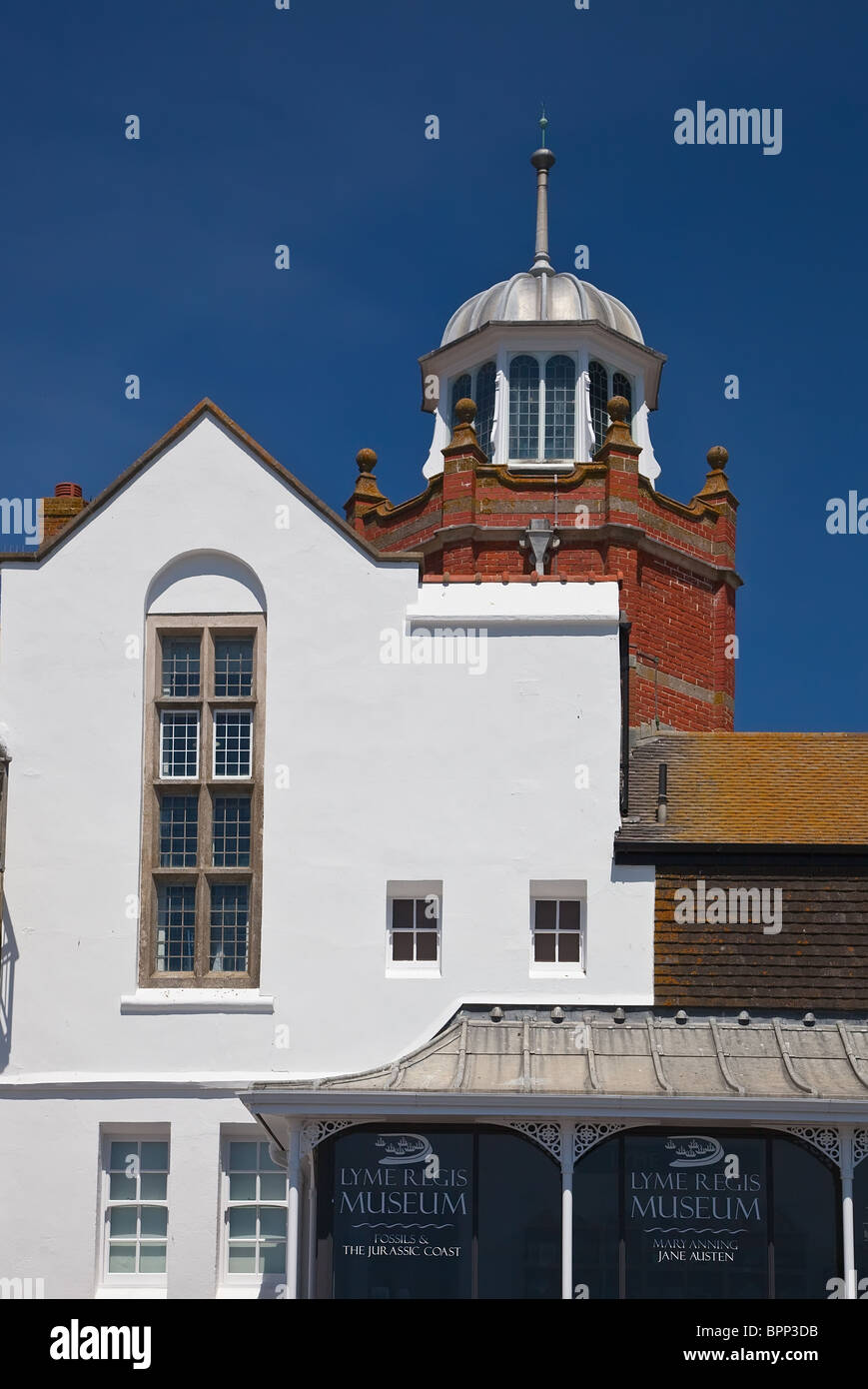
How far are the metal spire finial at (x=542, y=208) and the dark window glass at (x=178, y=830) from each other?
19853mm

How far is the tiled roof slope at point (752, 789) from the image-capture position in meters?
24.1

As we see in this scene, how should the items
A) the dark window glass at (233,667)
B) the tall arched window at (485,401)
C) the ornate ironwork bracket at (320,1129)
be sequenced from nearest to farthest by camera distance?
1. the ornate ironwork bracket at (320,1129)
2. the dark window glass at (233,667)
3. the tall arched window at (485,401)

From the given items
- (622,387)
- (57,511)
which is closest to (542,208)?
(622,387)

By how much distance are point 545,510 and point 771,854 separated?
50.2 feet

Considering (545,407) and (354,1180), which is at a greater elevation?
(545,407)

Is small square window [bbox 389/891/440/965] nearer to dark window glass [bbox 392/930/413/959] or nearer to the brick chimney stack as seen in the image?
dark window glass [bbox 392/930/413/959]

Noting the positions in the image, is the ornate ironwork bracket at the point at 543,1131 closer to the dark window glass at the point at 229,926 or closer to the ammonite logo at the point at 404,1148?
the ammonite logo at the point at 404,1148

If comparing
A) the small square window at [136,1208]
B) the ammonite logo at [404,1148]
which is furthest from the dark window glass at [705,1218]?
the small square window at [136,1208]

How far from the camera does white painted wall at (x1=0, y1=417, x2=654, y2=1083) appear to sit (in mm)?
23562

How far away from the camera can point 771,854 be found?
77.6 feet

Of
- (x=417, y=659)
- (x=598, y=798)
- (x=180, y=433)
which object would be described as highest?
(x=180, y=433)

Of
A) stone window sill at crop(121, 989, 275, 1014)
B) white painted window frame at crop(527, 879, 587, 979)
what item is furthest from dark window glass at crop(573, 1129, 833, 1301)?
stone window sill at crop(121, 989, 275, 1014)
